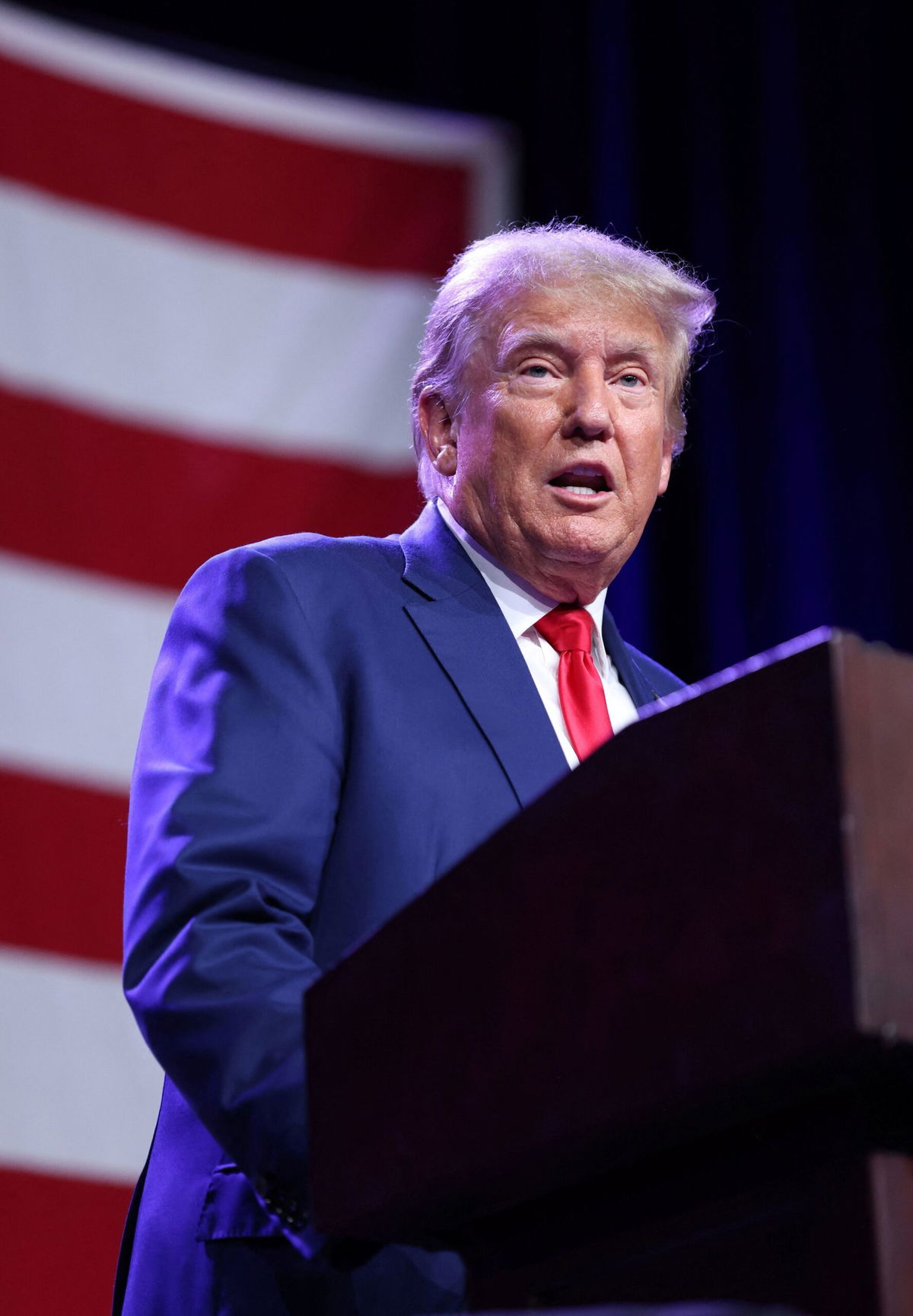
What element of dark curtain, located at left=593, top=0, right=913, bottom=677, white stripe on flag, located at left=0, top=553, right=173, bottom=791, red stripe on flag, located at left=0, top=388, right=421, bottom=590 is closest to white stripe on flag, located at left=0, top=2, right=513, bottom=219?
dark curtain, located at left=593, top=0, right=913, bottom=677

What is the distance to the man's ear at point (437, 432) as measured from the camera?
1863mm

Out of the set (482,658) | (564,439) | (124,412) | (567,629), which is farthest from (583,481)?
(124,412)

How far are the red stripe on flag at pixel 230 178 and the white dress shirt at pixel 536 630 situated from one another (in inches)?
57.1

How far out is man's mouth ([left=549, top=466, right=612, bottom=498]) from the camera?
173 cm

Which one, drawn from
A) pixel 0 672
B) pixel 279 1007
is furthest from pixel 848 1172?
pixel 0 672

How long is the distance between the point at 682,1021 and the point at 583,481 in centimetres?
113

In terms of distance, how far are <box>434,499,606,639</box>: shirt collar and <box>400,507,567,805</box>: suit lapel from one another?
38 mm

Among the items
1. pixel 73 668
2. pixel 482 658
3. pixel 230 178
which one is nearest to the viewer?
pixel 482 658

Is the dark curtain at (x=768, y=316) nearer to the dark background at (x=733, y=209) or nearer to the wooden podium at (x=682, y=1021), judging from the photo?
the dark background at (x=733, y=209)

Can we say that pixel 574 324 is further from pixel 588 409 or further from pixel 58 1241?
pixel 58 1241

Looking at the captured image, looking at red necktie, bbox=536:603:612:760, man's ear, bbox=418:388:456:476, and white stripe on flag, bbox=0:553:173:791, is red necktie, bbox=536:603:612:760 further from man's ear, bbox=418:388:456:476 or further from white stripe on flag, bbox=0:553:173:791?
white stripe on flag, bbox=0:553:173:791

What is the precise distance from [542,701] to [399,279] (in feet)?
6.04

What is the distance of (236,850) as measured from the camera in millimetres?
1199

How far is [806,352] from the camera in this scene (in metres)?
3.20
